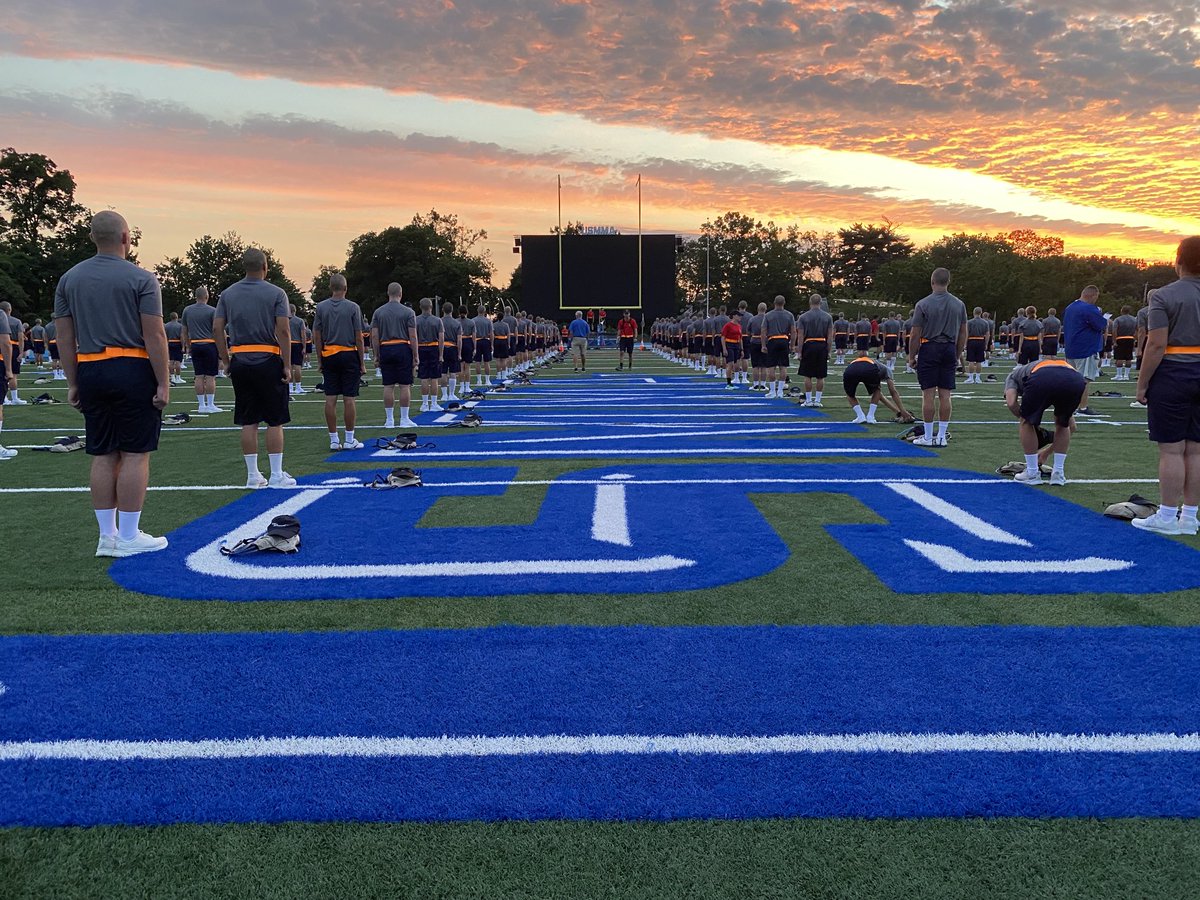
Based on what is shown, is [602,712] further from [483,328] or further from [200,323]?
[483,328]

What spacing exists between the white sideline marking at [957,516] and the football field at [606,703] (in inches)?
1.7

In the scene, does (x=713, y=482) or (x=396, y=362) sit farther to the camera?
(x=396, y=362)

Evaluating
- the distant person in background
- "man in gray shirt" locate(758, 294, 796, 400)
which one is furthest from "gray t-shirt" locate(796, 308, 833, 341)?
the distant person in background

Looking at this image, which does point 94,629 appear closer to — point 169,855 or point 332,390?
point 169,855

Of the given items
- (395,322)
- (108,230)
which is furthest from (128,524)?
(395,322)

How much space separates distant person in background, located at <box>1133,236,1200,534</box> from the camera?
18.9 feet

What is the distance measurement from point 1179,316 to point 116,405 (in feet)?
23.0

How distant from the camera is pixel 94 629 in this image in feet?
13.6

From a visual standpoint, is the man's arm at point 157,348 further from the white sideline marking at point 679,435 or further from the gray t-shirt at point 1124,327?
the gray t-shirt at point 1124,327

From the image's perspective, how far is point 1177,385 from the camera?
5766mm

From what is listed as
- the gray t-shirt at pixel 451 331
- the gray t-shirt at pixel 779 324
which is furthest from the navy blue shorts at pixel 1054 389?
the gray t-shirt at pixel 451 331

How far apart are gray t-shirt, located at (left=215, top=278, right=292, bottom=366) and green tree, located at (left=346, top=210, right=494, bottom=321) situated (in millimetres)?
68178

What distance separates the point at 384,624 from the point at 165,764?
1430 millimetres

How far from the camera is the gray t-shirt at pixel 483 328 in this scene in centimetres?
2053
